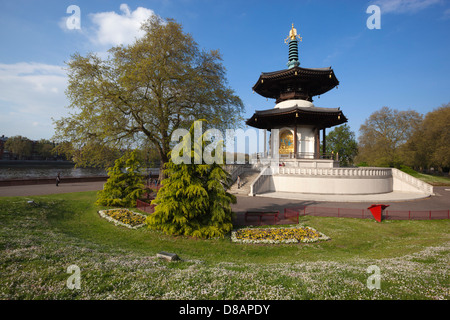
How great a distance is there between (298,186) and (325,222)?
10746 millimetres

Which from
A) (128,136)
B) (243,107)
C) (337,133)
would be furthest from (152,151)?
(337,133)

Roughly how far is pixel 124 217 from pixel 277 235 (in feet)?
32.2

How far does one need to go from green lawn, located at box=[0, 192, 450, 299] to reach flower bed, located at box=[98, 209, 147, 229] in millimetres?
833

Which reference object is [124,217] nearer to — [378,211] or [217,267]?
[217,267]

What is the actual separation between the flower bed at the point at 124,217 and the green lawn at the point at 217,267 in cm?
83

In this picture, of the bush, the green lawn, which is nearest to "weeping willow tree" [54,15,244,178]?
the bush

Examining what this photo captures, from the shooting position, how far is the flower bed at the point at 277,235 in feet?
33.8

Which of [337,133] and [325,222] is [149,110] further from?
[337,133]

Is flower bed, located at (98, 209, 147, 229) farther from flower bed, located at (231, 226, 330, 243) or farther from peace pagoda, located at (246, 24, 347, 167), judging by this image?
peace pagoda, located at (246, 24, 347, 167)

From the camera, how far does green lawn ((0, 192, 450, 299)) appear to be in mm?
4543

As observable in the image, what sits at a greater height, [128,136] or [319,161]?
[128,136]

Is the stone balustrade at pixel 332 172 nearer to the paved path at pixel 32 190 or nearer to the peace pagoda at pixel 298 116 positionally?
the peace pagoda at pixel 298 116

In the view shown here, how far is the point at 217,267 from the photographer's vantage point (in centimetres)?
645
